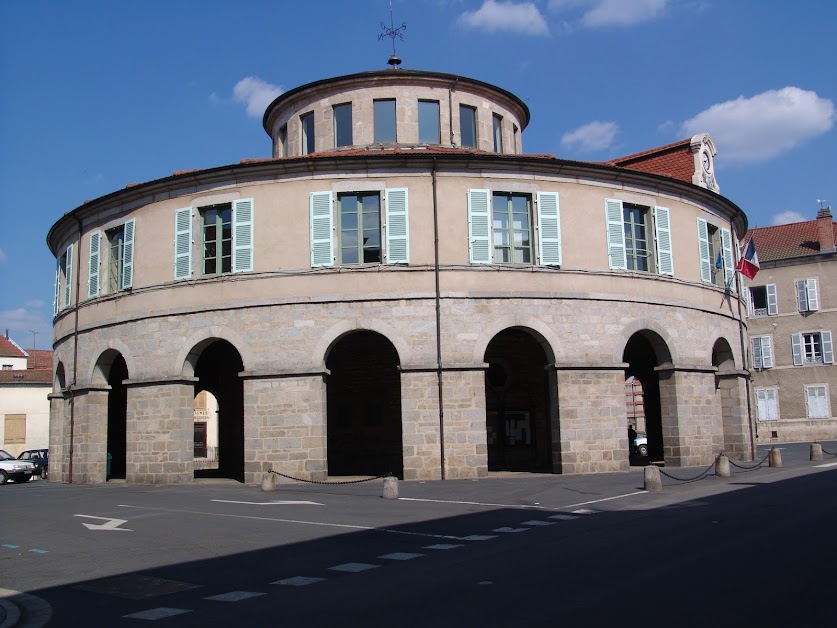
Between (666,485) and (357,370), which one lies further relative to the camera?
(357,370)

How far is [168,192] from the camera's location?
23.2 m

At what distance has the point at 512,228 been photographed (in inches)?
879

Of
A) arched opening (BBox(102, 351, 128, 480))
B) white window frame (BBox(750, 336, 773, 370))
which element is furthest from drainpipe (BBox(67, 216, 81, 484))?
white window frame (BBox(750, 336, 773, 370))

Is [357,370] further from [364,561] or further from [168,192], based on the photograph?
[364,561]

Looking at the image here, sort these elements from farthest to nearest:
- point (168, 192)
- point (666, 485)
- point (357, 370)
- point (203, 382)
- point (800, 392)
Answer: point (800, 392), point (203, 382), point (357, 370), point (168, 192), point (666, 485)

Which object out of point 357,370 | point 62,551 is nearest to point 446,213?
point 357,370

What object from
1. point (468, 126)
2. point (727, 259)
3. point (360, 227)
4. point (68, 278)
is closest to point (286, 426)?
point (360, 227)

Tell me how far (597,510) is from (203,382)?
56.6ft

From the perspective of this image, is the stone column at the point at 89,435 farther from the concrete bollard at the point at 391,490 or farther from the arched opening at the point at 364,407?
the concrete bollard at the point at 391,490

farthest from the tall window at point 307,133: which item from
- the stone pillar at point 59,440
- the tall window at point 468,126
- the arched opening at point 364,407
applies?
the stone pillar at point 59,440

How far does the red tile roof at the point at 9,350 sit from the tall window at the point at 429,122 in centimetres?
4474

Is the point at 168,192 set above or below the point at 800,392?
above

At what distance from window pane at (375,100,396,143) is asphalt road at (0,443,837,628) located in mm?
12493

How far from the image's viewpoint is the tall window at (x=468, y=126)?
1079 inches
